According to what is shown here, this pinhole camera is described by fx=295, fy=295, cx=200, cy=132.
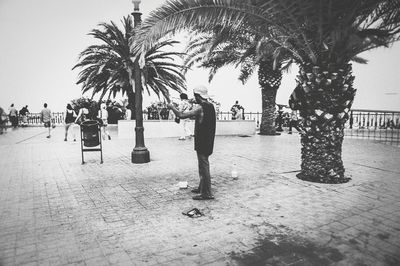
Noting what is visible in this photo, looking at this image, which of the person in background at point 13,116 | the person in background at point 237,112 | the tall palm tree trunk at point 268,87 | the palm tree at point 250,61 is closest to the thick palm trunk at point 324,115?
the palm tree at point 250,61

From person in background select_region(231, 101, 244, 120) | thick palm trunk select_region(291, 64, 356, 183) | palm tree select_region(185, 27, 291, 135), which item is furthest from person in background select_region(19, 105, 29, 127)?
thick palm trunk select_region(291, 64, 356, 183)

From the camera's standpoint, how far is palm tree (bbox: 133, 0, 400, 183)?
545 centimetres

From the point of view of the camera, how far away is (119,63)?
51.0 ft

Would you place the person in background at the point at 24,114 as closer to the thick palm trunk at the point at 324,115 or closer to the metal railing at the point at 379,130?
the metal railing at the point at 379,130

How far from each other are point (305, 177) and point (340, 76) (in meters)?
2.22

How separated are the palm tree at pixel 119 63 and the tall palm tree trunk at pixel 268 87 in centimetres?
429

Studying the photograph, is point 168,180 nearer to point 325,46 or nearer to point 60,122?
point 325,46

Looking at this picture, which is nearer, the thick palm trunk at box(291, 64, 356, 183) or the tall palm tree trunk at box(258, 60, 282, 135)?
the thick palm trunk at box(291, 64, 356, 183)

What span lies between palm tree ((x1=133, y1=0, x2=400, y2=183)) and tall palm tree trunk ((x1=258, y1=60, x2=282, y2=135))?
8.30 metres

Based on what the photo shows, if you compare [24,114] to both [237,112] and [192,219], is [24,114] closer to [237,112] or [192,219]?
[237,112]

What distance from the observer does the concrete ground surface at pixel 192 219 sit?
10.6 feet

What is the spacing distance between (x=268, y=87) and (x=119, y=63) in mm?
7848

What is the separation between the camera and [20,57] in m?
25.7

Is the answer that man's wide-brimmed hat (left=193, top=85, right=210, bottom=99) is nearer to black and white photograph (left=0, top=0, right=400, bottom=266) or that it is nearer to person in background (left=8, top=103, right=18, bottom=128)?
black and white photograph (left=0, top=0, right=400, bottom=266)
